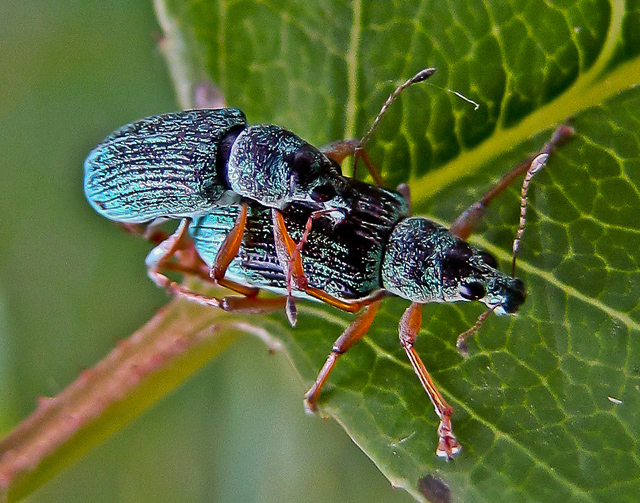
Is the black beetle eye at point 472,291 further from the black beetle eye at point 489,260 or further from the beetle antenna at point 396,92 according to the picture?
the beetle antenna at point 396,92

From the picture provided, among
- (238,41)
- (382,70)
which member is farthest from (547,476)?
(238,41)

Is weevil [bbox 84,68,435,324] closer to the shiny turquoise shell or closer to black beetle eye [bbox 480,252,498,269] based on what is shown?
the shiny turquoise shell

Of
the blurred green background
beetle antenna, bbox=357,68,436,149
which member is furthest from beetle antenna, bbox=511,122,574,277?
the blurred green background

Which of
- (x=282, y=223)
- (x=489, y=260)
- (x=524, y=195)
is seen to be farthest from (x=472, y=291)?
(x=282, y=223)

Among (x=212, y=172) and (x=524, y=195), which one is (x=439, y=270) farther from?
(x=212, y=172)

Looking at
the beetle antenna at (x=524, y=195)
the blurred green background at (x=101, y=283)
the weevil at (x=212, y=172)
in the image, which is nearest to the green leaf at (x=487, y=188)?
the beetle antenna at (x=524, y=195)

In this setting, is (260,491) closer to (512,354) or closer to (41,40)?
(512,354)
